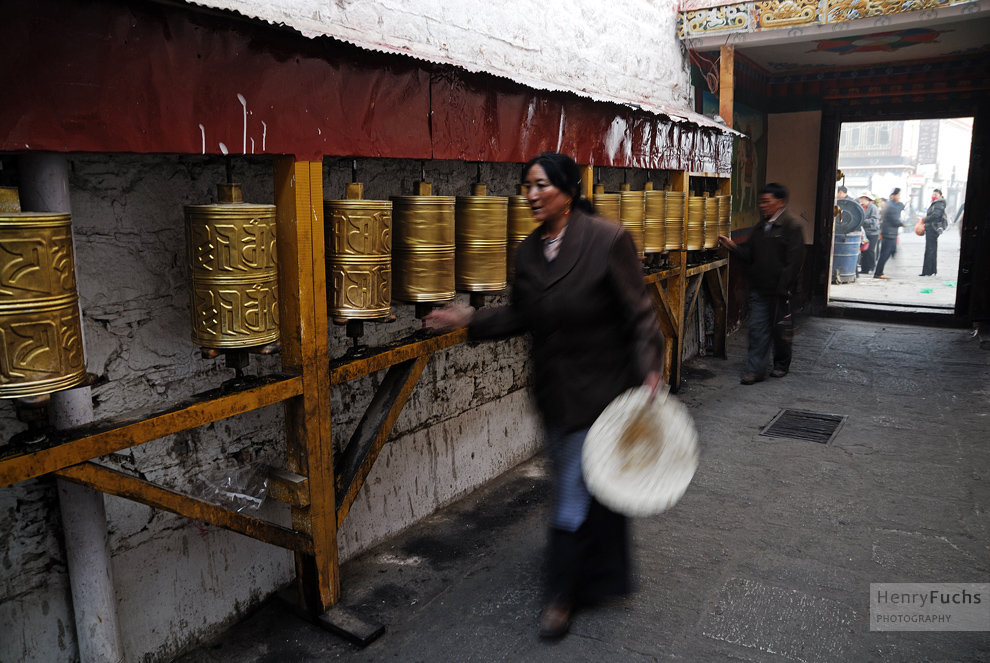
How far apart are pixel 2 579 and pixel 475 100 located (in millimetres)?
2290

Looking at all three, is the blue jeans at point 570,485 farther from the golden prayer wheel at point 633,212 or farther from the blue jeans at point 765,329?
the blue jeans at point 765,329

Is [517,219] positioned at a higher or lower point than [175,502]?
higher

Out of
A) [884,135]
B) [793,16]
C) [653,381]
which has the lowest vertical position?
[653,381]

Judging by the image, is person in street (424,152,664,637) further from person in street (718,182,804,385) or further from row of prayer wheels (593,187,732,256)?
person in street (718,182,804,385)

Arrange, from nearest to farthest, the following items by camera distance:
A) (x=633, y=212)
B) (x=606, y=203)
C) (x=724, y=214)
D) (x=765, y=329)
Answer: (x=606, y=203)
(x=633, y=212)
(x=765, y=329)
(x=724, y=214)

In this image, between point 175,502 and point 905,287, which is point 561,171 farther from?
point 905,287

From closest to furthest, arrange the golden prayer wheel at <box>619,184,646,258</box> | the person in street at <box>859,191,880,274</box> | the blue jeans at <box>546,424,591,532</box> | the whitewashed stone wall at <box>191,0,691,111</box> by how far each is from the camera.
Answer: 1. the blue jeans at <box>546,424,591,532</box>
2. the whitewashed stone wall at <box>191,0,691,111</box>
3. the golden prayer wheel at <box>619,184,646,258</box>
4. the person in street at <box>859,191,880,274</box>

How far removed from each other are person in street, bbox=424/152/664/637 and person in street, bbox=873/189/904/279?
42.8ft

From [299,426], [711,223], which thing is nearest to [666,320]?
[711,223]

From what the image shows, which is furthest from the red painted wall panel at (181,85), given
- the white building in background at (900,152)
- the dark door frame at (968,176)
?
the white building in background at (900,152)

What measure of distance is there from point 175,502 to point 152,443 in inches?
16.4

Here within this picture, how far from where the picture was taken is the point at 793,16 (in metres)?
5.94

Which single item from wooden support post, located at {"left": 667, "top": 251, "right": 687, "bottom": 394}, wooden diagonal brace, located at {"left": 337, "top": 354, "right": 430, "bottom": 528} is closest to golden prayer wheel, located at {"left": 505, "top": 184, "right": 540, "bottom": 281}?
wooden diagonal brace, located at {"left": 337, "top": 354, "right": 430, "bottom": 528}

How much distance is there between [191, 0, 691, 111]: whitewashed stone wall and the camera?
2.94m
